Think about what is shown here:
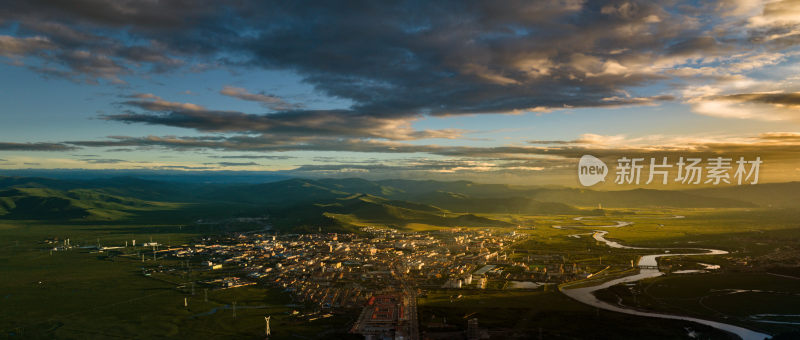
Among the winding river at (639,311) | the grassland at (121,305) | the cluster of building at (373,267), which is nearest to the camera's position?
the grassland at (121,305)

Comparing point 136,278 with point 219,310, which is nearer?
point 219,310

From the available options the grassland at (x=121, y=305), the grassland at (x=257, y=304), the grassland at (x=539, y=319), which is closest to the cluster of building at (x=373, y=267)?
the grassland at (x=257, y=304)

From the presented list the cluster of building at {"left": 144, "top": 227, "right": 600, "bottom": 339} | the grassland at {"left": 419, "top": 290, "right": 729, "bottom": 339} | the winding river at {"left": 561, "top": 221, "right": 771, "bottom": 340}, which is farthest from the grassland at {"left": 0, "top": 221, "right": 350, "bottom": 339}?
the winding river at {"left": 561, "top": 221, "right": 771, "bottom": 340}

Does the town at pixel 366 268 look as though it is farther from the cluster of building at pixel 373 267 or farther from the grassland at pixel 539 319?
the grassland at pixel 539 319

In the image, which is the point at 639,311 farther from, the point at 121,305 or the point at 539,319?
the point at 121,305

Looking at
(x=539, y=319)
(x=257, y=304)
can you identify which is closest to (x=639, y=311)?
(x=539, y=319)

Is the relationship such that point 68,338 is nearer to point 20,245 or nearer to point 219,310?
point 219,310

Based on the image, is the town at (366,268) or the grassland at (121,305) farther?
the town at (366,268)

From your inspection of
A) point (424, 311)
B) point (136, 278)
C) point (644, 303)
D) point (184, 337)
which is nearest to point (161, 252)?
point (136, 278)

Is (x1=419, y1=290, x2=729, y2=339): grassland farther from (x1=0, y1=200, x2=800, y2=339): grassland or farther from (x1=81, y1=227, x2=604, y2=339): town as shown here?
(x1=81, y1=227, x2=604, y2=339): town

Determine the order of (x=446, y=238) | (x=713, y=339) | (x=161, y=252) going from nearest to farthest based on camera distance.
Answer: (x=713, y=339), (x=161, y=252), (x=446, y=238)

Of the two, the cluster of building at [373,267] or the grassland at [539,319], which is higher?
the grassland at [539,319]
